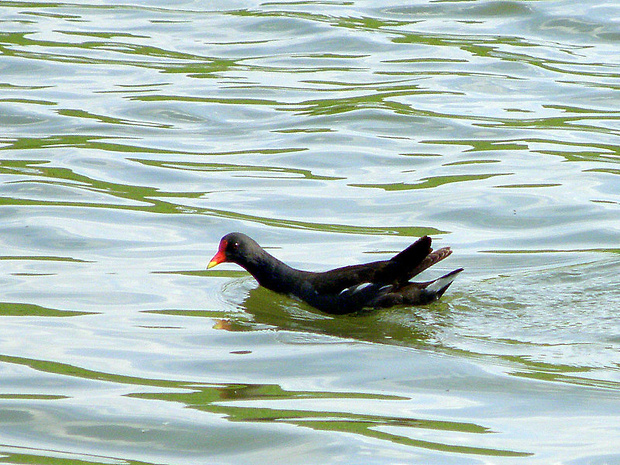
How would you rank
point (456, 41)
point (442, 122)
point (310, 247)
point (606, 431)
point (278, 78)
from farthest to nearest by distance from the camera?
point (456, 41)
point (278, 78)
point (442, 122)
point (310, 247)
point (606, 431)

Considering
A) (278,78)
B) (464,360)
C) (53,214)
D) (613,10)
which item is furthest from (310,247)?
(613,10)

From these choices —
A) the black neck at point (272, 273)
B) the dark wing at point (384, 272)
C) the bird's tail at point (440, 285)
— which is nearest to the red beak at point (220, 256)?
the black neck at point (272, 273)

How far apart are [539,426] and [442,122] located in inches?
335

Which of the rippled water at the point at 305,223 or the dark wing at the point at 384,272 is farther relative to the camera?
the dark wing at the point at 384,272

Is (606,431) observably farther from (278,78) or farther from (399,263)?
(278,78)

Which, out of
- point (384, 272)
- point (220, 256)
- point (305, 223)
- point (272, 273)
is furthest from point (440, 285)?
point (305, 223)

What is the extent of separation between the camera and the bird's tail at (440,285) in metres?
7.95

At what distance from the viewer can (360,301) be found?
790 centimetres

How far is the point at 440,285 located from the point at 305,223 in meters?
2.37

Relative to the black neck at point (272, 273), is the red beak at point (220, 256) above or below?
above

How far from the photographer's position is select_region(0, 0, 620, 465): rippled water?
561cm

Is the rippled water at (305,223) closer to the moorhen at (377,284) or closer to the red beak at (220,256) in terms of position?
the moorhen at (377,284)

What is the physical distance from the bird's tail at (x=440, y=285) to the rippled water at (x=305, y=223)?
4.6 inches

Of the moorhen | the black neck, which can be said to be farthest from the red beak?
the moorhen
